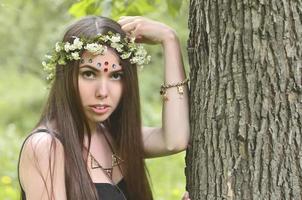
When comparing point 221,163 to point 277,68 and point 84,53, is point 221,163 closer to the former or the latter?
point 277,68

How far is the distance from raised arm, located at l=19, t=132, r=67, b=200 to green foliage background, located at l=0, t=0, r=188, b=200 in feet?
11.6

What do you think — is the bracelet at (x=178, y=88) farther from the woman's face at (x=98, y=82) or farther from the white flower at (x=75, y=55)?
the white flower at (x=75, y=55)

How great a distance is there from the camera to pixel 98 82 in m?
2.73

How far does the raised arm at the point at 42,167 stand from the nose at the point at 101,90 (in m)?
0.25

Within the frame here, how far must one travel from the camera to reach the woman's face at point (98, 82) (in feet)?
8.97

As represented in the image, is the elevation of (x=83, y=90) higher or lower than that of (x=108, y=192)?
higher

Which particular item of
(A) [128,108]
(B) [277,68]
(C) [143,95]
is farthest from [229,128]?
(C) [143,95]

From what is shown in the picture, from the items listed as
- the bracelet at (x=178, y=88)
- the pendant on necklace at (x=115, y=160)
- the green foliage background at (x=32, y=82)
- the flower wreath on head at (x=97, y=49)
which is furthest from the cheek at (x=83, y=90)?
the green foliage background at (x=32, y=82)

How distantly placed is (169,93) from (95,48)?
35cm

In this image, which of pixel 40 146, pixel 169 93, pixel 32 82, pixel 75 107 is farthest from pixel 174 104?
pixel 32 82

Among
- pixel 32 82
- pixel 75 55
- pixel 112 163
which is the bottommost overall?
pixel 112 163

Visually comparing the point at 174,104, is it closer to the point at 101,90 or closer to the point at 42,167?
the point at 101,90

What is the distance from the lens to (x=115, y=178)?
305 centimetres

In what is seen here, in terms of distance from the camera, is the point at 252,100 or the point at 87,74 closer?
the point at 252,100
